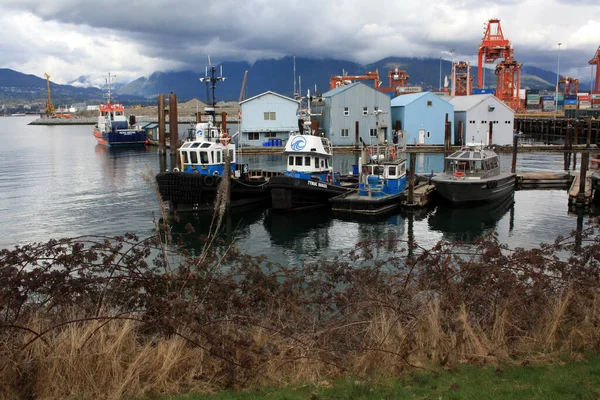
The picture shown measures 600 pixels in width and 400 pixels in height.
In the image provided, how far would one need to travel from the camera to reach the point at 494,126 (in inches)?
2197

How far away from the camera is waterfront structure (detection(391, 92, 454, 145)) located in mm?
55375

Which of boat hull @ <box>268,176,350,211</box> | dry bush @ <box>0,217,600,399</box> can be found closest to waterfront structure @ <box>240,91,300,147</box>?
boat hull @ <box>268,176,350,211</box>

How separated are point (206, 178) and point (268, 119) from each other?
32142 mm

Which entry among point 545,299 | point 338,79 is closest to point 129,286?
point 545,299

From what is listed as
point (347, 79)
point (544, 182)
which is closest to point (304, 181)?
point (544, 182)

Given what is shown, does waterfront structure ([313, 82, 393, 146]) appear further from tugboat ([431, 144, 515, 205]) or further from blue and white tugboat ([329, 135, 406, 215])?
blue and white tugboat ([329, 135, 406, 215])

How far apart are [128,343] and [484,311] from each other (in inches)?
196

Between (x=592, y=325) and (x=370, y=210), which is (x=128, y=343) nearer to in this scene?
(x=592, y=325)

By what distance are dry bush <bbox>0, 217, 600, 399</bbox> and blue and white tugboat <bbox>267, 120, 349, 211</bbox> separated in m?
17.1

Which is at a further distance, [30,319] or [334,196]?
[334,196]

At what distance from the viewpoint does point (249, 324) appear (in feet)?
23.1

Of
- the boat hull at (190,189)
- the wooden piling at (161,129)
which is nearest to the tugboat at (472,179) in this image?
the boat hull at (190,189)

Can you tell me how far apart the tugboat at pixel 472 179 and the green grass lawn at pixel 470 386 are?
67.1 feet

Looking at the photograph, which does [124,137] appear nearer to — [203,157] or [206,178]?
[203,157]
